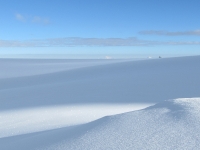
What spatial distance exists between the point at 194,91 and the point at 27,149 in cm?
402

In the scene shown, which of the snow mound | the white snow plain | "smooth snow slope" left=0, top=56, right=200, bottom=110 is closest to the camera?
the snow mound

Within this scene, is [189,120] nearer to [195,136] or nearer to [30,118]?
[195,136]

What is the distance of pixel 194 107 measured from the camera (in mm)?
2400

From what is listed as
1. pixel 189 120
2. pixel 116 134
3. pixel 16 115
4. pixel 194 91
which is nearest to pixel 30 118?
pixel 16 115

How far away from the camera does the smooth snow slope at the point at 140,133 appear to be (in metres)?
1.82

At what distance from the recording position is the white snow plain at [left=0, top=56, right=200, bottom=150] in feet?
6.35

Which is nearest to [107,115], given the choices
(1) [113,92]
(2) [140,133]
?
(2) [140,133]

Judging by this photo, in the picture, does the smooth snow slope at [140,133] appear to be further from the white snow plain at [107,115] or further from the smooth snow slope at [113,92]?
the smooth snow slope at [113,92]

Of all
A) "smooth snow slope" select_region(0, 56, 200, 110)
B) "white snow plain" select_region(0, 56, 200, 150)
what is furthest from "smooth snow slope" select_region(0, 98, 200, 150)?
"smooth snow slope" select_region(0, 56, 200, 110)

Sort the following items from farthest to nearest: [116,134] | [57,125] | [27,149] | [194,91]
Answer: [194,91] < [57,125] < [27,149] < [116,134]

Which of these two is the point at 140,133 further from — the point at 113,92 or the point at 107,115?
the point at 113,92

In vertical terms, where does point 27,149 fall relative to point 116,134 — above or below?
below

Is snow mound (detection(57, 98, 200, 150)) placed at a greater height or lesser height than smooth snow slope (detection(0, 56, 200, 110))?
greater

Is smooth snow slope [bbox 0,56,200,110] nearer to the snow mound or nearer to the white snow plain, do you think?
the white snow plain
